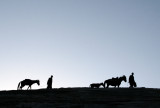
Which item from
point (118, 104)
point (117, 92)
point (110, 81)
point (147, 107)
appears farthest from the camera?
point (110, 81)

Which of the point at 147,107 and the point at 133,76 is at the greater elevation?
the point at 133,76

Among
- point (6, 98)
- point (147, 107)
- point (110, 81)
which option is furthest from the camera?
point (110, 81)

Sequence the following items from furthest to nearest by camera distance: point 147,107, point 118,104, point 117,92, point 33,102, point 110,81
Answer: point 110,81
point 117,92
point 33,102
point 118,104
point 147,107

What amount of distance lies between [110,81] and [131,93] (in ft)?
35.2

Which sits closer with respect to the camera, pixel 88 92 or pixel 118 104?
pixel 118 104

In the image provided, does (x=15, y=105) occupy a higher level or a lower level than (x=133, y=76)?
lower

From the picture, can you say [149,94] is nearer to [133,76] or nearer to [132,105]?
[132,105]

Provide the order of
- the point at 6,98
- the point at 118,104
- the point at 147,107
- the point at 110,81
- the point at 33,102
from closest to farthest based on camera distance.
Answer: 1. the point at 147,107
2. the point at 118,104
3. the point at 33,102
4. the point at 6,98
5. the point at 110,81

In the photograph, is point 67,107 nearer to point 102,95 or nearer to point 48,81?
point 102,95

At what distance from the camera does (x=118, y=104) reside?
26000mm

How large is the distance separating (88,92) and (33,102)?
8.26 meters

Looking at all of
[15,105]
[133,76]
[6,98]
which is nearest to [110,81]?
[133,76]

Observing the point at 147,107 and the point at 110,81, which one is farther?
the point at 110,81

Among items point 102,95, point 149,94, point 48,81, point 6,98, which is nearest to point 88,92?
point 102,95
